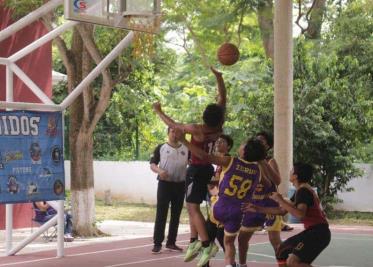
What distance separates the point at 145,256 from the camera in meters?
12.8

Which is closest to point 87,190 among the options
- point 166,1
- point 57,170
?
point 57,170

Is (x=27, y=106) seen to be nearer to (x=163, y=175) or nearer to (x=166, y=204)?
(x=163, y=175)

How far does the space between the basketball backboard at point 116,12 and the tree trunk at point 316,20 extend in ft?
44.8

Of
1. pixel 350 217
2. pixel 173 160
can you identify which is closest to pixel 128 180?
pixel 350 217

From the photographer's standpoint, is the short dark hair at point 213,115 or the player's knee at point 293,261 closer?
the player's knee at point 293,261

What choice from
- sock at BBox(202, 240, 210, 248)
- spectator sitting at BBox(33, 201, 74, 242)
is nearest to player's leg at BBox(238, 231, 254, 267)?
sock at BBox(202, 240, 210, 248)

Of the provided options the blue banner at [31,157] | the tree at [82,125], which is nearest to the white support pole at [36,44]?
the blue banner at [31,157]

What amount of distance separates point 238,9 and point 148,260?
8711mm

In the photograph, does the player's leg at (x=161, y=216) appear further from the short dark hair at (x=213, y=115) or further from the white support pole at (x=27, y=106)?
the short dark hair at (x=213, y=115)

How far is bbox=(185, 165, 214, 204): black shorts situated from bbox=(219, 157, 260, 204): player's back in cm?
64

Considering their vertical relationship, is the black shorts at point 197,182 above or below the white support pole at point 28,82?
below

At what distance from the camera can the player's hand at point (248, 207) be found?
29.4 feet

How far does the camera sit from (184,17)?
20.3 meters

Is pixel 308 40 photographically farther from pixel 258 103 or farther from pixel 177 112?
pixel 177 112
